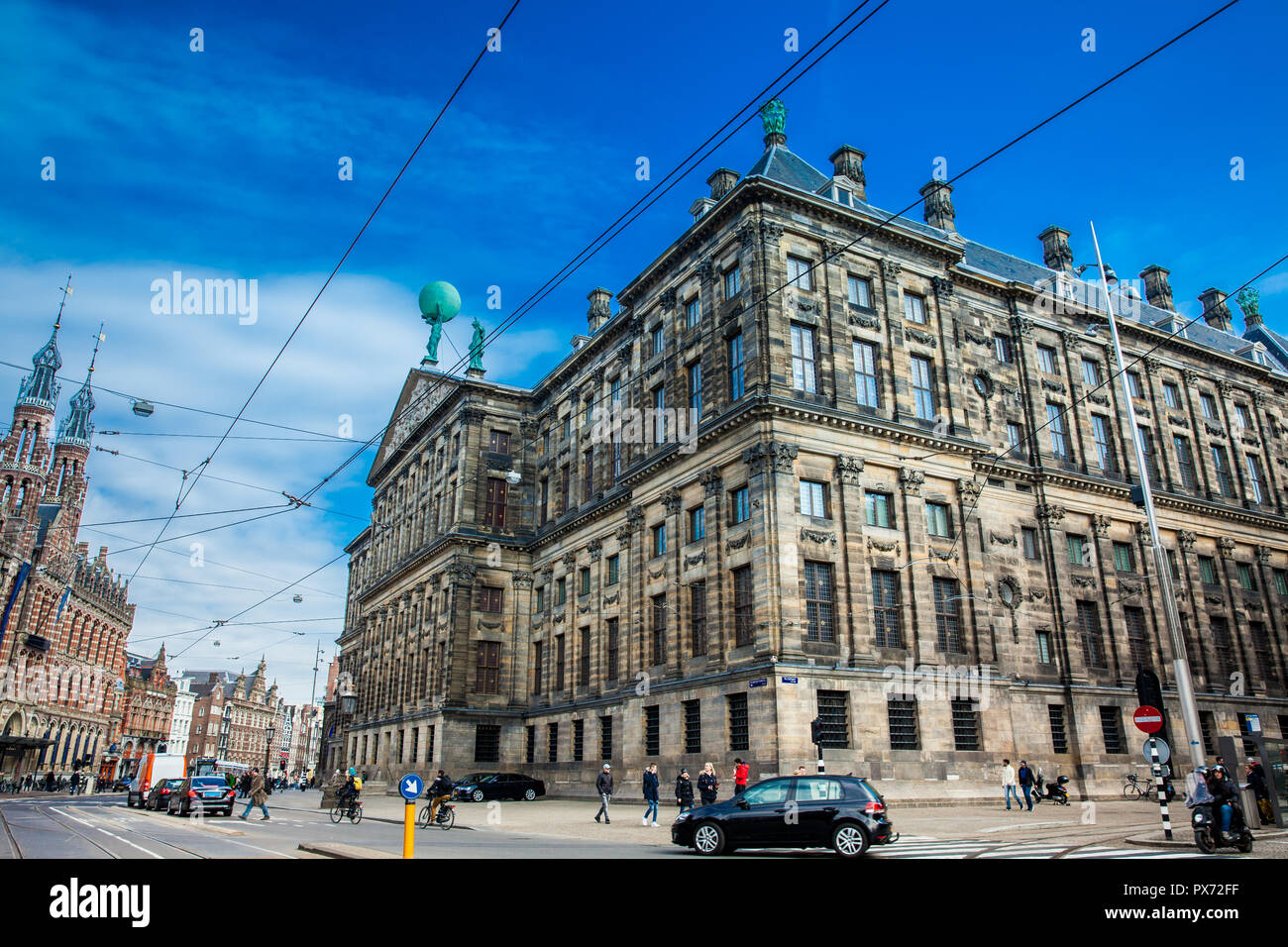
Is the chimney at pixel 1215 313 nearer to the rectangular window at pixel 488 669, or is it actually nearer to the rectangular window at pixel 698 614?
the rectangular window at pixel 698 614

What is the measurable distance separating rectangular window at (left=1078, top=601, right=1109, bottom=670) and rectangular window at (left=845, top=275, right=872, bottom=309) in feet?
58.5

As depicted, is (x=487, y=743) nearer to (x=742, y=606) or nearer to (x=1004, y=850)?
(x=742, y=606)

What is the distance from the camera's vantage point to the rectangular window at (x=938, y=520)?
1359 inches

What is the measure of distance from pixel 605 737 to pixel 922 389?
871 inches

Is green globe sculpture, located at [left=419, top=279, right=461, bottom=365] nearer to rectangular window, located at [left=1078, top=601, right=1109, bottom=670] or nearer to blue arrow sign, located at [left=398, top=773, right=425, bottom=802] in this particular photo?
rectangular window, located at [left=1078, top=601, right=1109, bottom=670]

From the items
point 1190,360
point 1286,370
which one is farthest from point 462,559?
point 1286,370

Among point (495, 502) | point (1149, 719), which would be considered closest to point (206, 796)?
point (495, 502)

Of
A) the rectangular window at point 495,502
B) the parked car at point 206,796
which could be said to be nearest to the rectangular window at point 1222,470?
the rectangular window at point 495,502

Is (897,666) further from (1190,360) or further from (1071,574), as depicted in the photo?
(1190,360)

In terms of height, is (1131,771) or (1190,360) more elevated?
(1190,360)

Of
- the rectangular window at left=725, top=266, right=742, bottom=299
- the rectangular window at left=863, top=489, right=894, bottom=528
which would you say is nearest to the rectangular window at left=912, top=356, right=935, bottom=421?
the rectangular window at left=863, top=489, right=894, bottom=528

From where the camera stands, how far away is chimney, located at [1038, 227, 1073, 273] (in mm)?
49375
